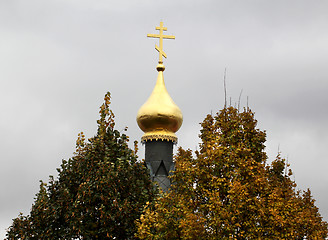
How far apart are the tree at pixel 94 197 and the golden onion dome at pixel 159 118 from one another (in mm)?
10162

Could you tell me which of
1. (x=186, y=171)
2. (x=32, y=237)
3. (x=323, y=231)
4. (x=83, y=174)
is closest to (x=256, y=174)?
(x=186, y=171)

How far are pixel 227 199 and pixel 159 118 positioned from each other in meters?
12.2

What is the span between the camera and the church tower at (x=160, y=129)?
90.3 feet

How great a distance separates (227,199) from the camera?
54.4ft

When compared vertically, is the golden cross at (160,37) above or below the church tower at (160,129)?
above

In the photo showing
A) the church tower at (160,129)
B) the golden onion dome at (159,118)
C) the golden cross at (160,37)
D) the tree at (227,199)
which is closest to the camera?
the tree at (227,199)

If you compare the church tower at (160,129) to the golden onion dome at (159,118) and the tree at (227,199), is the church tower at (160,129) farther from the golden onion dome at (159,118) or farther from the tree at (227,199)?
the tree at (227,199)

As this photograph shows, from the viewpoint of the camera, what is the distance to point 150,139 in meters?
28.1

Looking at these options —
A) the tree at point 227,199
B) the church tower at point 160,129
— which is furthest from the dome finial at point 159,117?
the tree at point 227,199

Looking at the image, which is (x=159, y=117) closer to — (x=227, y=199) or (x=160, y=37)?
(x=160, y=37)

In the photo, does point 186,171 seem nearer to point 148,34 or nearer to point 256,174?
point 256,174

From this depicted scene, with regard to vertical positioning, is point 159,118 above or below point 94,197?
above

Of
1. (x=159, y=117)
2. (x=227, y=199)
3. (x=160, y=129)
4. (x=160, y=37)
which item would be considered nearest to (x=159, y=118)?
(x=159, y=117)

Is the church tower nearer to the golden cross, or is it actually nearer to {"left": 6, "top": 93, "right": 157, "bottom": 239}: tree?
the golden cross
